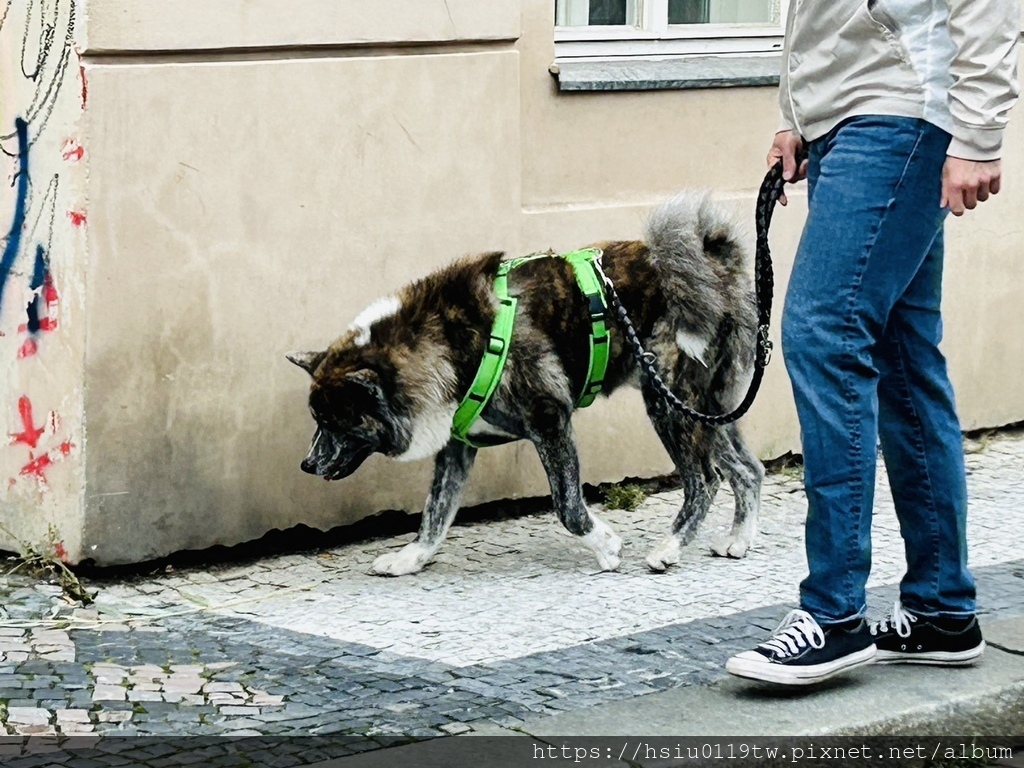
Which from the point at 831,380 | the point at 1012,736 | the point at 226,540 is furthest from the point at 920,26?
the point at 226,540

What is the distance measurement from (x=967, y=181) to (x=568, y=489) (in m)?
2.19

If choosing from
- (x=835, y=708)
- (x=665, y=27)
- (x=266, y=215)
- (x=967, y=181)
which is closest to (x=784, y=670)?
(x=835, y=708)

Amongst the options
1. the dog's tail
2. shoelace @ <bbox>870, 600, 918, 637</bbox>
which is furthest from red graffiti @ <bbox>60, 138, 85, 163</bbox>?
Result: shoelace @ <bbox>870, 600, 918, 637</bbox>

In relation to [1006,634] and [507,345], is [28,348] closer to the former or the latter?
[507,345]

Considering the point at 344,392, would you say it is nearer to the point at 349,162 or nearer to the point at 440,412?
the point at 440,412

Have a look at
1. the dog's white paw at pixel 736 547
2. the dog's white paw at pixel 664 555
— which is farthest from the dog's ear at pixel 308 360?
the dog's white paw at pixel 736 547

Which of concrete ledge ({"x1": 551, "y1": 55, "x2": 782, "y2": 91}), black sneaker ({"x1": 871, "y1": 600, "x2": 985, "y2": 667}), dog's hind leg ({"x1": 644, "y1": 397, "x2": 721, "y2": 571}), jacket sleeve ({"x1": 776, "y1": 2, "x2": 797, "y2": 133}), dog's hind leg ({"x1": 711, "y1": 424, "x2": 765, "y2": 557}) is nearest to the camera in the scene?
jacket sleeve ({"x1": 776, "y1": 2, "x2": 797, "y2": 133})

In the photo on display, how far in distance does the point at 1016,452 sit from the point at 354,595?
140 inches

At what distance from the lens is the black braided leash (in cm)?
484

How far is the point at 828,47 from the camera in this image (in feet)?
14.4

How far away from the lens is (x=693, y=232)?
6.05m

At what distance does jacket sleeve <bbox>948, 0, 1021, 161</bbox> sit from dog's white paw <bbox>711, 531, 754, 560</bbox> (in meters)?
2.39

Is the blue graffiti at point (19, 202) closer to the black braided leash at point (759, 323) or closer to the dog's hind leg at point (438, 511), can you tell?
the dog's hind leg at point (438, 511)

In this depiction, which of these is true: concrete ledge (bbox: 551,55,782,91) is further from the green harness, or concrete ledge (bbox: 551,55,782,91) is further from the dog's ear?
the dog's ear
